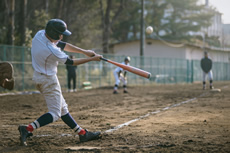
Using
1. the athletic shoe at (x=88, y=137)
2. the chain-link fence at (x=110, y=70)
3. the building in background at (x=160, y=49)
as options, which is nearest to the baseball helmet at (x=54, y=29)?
the athletic shoe at (x=88, y=137)

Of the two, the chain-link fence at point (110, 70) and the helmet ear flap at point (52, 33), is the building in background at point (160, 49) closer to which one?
the chain-link fence at point (110, 70)

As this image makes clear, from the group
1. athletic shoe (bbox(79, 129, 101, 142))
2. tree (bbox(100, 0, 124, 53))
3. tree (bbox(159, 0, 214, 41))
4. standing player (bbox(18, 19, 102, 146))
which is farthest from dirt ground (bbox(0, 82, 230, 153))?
tree (bbox(159, 0, 214, 41))

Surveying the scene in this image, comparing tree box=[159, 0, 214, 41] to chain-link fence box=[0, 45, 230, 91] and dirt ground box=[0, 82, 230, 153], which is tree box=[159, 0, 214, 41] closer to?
chain-link fence box=[0, 45, 230, 91]

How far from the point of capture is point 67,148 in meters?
5.59

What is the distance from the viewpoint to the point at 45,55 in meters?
5.67

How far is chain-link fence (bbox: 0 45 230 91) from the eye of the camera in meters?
20.4

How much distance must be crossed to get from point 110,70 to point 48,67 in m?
22.7

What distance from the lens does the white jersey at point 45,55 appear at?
222 inches

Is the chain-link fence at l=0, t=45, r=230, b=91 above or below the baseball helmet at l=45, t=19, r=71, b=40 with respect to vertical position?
below

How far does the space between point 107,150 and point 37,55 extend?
1.99 m

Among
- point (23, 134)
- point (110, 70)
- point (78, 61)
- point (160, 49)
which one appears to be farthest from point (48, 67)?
point (160, 49)

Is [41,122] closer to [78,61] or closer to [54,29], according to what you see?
[78,61]

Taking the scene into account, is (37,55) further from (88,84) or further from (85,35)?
(85,35)

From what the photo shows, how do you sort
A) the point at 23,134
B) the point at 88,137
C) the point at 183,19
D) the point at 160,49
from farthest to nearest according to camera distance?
the point at 183,19, the point at 160,49, the point at 88,137, the point at 23,134
